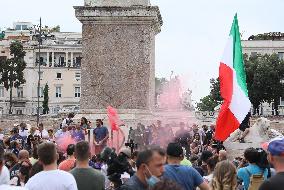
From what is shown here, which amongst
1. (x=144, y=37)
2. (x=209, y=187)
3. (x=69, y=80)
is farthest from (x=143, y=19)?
(x=69, y=80)

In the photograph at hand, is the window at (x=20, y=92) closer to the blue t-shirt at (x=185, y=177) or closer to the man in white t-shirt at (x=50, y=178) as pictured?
the blue t-shirt at (x=185, y=177)

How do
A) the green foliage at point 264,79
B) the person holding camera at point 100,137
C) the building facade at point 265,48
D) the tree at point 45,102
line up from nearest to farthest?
the person holding camera at point 100,137
the green foliage at point 264,79
the building facade at point 265,48
the tree at point 45,102

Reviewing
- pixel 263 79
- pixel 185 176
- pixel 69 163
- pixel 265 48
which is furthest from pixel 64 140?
pixel 265 48

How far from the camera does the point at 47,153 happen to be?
8.01 meters

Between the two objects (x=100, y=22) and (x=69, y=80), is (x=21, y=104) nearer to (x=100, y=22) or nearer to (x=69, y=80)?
(x=69, y=80)

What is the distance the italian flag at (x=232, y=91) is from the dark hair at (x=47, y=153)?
5.03 meters

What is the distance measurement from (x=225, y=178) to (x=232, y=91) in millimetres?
5280

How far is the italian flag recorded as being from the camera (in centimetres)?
1288

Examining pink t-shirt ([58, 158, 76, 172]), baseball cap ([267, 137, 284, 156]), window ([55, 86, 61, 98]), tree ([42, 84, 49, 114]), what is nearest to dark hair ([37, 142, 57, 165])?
baseball cap ([267, 137, 284, 156])

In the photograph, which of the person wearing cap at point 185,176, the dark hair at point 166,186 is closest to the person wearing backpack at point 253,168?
the person wearing cap at point 185,176

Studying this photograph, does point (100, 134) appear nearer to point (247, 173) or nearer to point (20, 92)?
point (247, 173)

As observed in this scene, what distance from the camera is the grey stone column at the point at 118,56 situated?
80.9 feet

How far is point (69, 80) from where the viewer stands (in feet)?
358

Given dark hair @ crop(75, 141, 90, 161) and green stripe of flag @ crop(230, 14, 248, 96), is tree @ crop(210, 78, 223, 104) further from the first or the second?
dark hair @ crop(75, 141, 90, 161)
